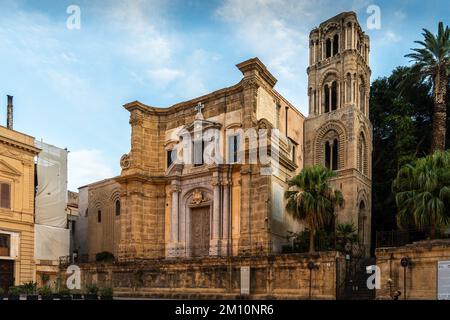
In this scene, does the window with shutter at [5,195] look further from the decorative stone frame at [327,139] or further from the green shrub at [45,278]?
the decorative stone frame at [327,139]

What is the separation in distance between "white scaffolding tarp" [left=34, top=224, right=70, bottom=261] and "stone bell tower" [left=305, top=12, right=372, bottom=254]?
63.8 feet

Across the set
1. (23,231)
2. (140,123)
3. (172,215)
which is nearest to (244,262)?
(172,215)

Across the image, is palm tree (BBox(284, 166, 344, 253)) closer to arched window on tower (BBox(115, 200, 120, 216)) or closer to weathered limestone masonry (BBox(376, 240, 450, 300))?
weathered limestone masonry (BBox(376, 240, 450, 300))

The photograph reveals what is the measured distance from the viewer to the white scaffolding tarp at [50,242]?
34625 mm

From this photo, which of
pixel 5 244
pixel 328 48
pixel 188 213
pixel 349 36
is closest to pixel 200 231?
pixel 188 213

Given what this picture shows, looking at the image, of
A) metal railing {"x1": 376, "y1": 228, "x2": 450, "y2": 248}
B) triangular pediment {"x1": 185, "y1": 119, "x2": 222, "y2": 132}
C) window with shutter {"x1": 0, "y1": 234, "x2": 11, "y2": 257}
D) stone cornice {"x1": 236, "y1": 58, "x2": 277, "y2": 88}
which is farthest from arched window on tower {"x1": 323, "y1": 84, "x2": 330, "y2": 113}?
window with shutter {"x1": 0, "y1": 234, "x2": 11, "y2": 257}

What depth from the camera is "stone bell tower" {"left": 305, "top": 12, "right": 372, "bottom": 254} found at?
3506 centimetres

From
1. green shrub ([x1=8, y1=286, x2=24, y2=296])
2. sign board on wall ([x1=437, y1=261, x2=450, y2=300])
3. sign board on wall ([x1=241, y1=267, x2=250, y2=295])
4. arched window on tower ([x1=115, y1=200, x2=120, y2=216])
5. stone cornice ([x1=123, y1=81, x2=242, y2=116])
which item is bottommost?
green shrub ([x1=8, y1=286, x2=24, y2=296])

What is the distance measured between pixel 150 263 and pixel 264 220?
7.30 m

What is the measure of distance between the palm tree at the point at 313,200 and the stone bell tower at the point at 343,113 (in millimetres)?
10221

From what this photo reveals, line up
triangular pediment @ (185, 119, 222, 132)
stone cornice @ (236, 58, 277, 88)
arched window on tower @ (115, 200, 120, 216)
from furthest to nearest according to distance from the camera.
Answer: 1. arched window on tower @ (115, 200, 120, 216)
2. triangular pediment @ (185, 119, 222, 132)
3. stone cornice @ (236, 58, 277, 88)

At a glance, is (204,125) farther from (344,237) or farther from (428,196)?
(428,196)

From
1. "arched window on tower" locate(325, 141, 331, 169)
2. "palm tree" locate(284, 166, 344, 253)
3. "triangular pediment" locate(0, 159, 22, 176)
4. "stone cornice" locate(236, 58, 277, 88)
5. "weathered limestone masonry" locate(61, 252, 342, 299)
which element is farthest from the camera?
"arched window on tower" locate(325, 141, 331, 169)

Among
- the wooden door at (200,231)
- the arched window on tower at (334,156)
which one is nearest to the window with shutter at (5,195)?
the wooden door at (200,231)
